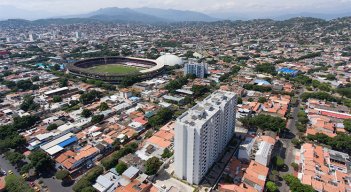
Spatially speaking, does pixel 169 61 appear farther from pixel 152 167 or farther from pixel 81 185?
pixel 81 185

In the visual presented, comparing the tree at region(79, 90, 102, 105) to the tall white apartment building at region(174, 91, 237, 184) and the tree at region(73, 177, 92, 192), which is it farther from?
the tall white apartment building at region(174, 91, 237, 184)

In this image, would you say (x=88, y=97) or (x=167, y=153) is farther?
(x=88, y=97)

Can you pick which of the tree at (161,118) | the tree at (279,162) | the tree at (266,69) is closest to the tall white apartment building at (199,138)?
the tree at (279,162)

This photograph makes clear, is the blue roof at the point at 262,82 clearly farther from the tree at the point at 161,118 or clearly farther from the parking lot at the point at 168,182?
the parking lot at the point at 168,182

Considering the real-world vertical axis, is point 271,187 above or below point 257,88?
below

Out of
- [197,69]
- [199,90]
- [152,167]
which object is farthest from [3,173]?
[197,69]

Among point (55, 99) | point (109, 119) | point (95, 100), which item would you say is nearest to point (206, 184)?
point (109, 119)

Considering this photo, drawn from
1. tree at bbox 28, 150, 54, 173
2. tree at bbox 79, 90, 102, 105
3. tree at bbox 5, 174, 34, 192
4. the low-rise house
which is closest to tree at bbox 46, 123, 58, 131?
tree at bbox 28, 150, 54, 173
